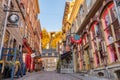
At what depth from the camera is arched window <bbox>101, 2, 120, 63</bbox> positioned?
602 centimetres

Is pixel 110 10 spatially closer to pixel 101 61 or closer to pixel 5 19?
pixel 101 61

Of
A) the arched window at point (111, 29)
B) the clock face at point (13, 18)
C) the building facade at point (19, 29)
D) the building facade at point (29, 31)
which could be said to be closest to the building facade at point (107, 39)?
the arched window at point (111, 29)

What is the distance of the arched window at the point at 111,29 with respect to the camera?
6.02 m

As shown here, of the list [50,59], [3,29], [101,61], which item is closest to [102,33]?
[101,61]

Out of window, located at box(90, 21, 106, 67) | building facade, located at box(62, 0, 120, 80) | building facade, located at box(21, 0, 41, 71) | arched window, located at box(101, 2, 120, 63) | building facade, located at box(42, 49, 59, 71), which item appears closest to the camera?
building facade, located at box(62, 0, 120, 80)

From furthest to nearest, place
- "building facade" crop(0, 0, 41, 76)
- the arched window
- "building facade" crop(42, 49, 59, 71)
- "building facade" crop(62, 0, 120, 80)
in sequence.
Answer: "building facade" crop(42, 49, 59, 71) → "building facade" crop(0, 0, 41, 76) → the arched window → "building facade" crop(62, 0, 120, 80)

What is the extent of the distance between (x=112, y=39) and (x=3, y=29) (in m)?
6.13

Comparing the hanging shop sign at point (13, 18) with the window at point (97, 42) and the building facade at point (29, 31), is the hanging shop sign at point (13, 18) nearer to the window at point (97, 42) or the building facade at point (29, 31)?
the window at point (97, 42)

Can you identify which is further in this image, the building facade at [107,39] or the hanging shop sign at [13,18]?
the hanging shop sign at [13,18]

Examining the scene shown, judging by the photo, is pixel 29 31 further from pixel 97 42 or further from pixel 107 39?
pixel 107 39

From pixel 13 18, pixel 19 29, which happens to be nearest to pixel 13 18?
pixel 13 18

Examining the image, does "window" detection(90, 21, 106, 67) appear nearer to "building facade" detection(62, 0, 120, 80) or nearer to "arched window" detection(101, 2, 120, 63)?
"building facade" detection(62, 0, 120, 80)

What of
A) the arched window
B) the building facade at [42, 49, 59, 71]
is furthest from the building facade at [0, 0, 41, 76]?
the building facade at [42, 49, 59, 71]

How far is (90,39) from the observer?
9.36 meters
